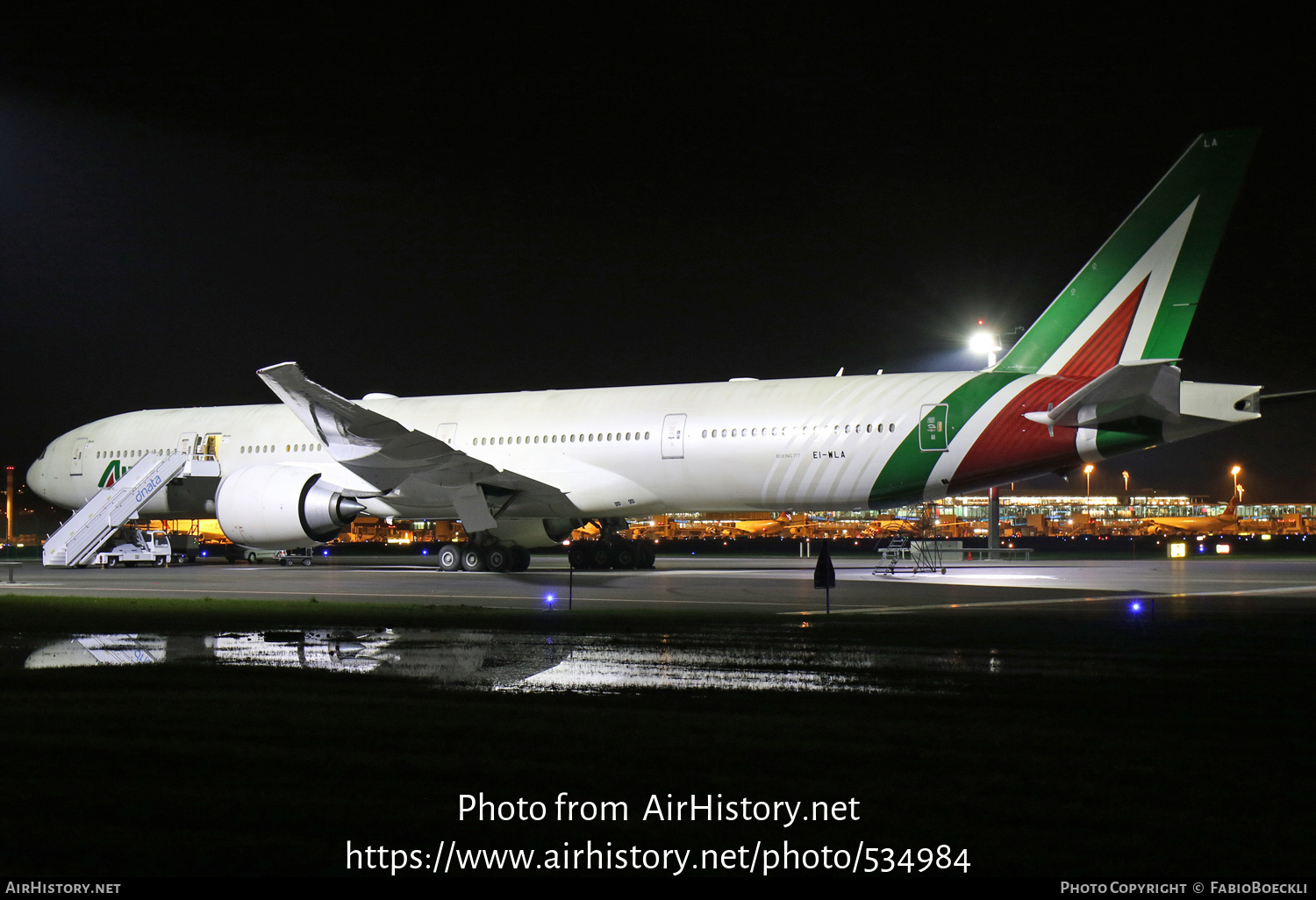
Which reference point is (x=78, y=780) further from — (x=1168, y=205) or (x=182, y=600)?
(x=1168, y=205)

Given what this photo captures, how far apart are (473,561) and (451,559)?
0.74m

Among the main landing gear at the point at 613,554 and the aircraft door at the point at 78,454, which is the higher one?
the aircraft door at the point at 78,454

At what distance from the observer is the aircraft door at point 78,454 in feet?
101

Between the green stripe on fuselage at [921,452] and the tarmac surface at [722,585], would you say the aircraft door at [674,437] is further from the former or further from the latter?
the green stripe on fuselage at [921,452]

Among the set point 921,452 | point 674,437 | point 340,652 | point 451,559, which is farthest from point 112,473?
point 340,652

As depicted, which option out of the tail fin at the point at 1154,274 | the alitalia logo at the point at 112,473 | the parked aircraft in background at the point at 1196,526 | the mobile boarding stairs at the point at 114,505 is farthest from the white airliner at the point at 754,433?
the parked aircraft in background at the point at 1196,526

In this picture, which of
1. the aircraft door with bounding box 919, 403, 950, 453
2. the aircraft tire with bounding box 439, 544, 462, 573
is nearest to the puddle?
the aircraft door with bounding box 919, 403, 950, 453

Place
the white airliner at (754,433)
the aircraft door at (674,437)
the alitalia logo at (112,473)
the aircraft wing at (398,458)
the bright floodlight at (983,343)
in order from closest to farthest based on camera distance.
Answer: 1. the white airliner at (754,433)
2. the aircraft wing at (398,458)
3. the aircraft door at (674,437)
4. the alitalia logo at (112,473)
5. the bright floodlight at (983,343)

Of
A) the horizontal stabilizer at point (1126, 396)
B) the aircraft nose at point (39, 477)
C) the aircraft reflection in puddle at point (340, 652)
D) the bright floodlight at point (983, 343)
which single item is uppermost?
the bright floodlight at point (983, 343)

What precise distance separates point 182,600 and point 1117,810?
591 inches

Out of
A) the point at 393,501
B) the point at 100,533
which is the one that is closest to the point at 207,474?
the point at 100,533

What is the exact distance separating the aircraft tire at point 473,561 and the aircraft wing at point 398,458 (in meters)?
2.00

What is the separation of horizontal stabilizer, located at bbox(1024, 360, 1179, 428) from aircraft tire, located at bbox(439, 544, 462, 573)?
47.1 feet

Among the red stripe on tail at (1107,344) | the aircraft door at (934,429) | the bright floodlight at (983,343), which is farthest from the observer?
the bright floodlight at (983,343)
